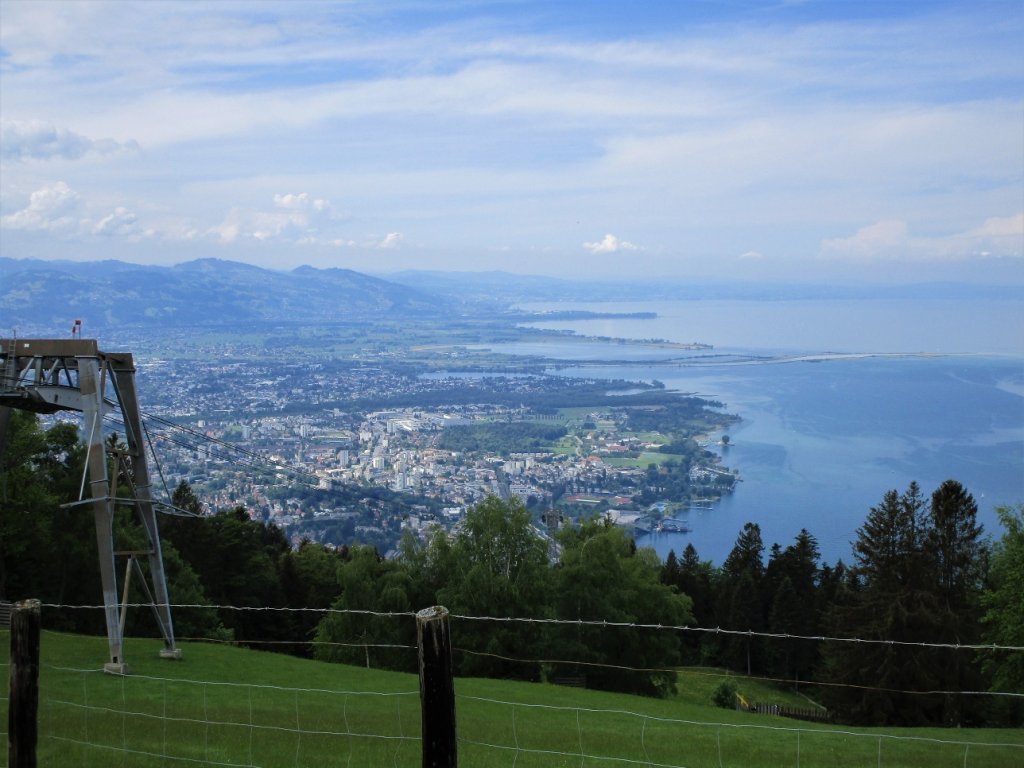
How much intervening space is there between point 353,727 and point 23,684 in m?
5.38

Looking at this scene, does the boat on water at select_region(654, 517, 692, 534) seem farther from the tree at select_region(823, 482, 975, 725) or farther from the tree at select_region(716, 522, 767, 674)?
the tree at select_region(823, 482, 975, 725)

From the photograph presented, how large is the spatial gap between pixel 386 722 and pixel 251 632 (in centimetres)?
2529

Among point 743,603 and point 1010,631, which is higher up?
point 1010,631

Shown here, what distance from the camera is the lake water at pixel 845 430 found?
7369 cm

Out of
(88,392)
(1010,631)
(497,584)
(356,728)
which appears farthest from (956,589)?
(88,392)

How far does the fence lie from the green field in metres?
0.03

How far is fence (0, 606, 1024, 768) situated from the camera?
923 cm

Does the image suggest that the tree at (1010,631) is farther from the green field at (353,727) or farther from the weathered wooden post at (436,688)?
the weathered wooden post at (436,688)

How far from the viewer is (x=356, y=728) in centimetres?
1121

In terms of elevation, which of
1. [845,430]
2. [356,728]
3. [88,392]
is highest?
[88,392]

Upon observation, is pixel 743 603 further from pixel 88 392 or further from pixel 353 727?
pixel 353 727

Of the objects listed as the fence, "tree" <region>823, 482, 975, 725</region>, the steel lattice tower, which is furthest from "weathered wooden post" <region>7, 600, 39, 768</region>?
"tree" <region>823, 482, 975, 725</region>

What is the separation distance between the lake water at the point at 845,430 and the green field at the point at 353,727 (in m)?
34.0

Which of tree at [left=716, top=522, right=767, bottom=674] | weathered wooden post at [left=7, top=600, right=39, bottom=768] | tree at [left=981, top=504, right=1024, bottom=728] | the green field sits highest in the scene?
weathered wooden post at [left=7, top=600, right=39, bottom=768]
